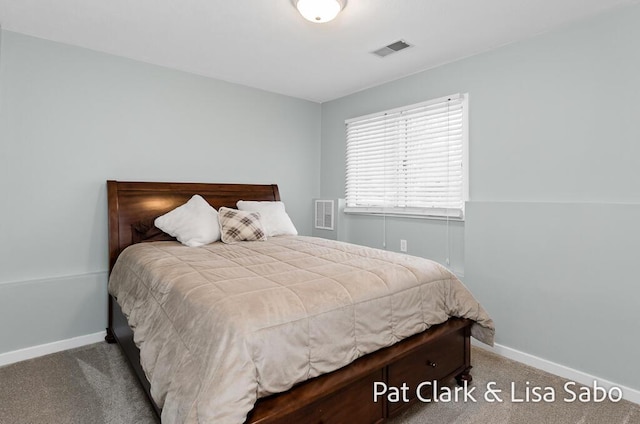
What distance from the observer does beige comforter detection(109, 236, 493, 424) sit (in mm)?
1229

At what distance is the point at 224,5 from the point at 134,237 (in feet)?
6.40

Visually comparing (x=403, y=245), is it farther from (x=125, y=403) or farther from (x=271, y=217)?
(x=125, y=403)

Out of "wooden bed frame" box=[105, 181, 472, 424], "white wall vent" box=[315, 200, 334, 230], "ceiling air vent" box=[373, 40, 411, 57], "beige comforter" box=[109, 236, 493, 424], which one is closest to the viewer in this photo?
"beige comforter" box=[109, 236, 493, 424]

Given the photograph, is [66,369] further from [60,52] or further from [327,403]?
[60,52]

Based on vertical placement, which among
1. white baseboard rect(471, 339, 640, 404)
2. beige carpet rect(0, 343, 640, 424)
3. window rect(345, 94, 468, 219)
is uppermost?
window rect(345, 94, 468, 219)

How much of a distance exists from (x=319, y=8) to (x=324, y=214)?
2439mm

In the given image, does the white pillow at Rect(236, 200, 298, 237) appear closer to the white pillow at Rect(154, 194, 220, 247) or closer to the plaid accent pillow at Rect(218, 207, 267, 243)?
the plaid accent pillow at Rect(218, 207, 267, 243)

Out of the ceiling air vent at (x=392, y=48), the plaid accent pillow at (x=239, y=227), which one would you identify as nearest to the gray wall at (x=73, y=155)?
the plaid accent pillow at (x=239, y=227)

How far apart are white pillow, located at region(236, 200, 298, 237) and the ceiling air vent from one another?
1701mm

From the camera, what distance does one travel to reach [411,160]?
132 inches

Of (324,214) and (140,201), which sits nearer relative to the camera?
(140,201)

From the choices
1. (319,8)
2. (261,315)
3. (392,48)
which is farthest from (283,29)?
(261,315)

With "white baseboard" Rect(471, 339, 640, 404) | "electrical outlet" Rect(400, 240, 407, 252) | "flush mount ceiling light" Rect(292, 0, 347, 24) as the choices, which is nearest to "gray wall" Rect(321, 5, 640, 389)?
"white baseboard" Rect(471, 339, 640, 404)

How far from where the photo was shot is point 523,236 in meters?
2.51
